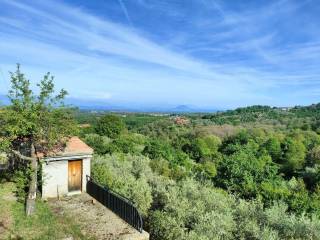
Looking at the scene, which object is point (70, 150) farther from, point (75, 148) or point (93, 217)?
point (93, 217)

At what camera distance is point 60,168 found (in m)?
17.3

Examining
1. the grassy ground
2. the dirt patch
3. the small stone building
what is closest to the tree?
the small stone building

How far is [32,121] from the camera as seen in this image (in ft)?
47.2

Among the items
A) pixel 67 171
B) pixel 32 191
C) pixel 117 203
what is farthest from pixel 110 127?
pixel 117 203

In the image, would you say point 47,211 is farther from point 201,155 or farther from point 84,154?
point 201,155

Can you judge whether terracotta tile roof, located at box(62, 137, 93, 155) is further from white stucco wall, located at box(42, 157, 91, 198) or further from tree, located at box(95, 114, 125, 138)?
tree, located at box(95, 114, 125, 138)

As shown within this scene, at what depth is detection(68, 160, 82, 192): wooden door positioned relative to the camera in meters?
17.8

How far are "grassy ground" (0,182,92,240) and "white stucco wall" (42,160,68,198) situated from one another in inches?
42.0

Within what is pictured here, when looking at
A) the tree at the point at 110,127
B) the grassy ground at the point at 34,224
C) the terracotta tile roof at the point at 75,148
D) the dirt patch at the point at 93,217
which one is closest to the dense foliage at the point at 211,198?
the dirt patch at the point at 93,217

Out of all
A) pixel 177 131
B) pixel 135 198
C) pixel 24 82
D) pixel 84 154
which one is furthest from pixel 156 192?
pixel 177 131

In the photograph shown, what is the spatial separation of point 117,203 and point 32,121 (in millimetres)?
5227

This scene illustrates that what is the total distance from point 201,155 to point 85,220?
36.1 metres

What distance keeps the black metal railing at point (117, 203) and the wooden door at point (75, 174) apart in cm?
56

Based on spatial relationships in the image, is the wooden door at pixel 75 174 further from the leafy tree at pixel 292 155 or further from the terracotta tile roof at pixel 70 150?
the leafy tree at pixel 292 155
